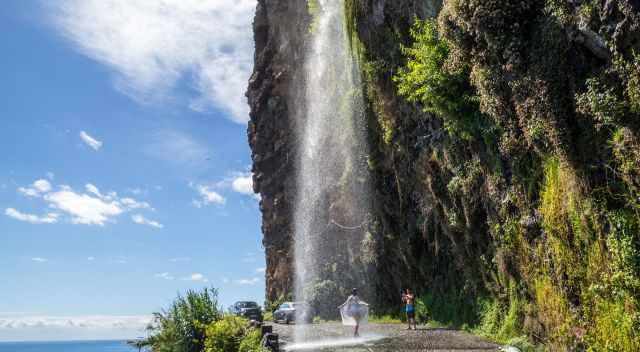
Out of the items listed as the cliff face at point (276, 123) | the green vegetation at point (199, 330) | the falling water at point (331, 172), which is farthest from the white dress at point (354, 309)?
the cliff face at point (276, 123)

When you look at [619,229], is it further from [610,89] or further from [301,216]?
[301,216]

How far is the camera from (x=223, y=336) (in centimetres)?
1394

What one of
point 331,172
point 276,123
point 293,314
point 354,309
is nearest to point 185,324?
point 354,309

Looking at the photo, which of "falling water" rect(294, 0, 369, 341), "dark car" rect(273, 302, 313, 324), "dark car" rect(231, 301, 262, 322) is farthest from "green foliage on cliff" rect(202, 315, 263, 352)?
"dark car" rect(231, 301, 262, 322)

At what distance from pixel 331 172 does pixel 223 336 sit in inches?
1058

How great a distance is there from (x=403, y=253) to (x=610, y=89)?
1921 cm

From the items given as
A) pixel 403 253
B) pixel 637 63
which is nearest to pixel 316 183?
pixel 403 253

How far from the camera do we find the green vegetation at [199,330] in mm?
13820

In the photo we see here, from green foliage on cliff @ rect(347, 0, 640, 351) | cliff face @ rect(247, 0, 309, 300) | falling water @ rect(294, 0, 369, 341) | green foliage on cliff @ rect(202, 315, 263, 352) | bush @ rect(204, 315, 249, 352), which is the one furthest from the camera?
cliff face @ rect(247, 0, 309, 300)

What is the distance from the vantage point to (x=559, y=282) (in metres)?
10.7

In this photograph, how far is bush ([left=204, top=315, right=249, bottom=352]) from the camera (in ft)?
45.0

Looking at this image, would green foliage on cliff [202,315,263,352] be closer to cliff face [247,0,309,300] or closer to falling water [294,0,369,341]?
falling water [294,0,369,341]

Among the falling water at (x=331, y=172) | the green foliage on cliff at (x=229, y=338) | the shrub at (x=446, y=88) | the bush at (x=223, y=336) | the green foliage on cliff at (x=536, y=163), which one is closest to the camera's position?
the green foliage on cliff at (x=536, y=163)

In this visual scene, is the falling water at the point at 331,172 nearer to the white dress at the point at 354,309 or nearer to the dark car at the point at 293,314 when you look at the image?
the dark car at the point at 293,314
